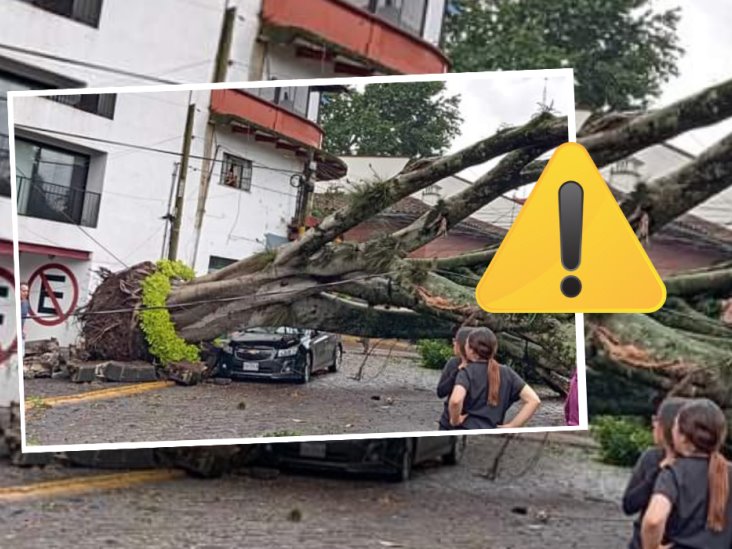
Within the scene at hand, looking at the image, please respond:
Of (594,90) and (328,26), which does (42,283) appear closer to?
(594,90)

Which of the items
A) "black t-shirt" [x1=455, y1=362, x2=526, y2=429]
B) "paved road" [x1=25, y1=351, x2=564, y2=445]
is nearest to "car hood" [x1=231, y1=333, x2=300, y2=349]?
"paved road" [x1=25, y1=351, x2=564, y2=445]

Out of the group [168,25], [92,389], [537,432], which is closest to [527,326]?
[537,432]

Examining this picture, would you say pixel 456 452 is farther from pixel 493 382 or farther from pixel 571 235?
pixel 571 235

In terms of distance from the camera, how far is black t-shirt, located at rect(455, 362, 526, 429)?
197 centimetres

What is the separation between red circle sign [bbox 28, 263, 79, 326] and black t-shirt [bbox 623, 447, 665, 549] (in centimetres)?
141

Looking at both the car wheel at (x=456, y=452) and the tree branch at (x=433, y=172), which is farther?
the car wheel at (x=456, y=452)

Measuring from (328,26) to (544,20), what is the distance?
894 millimetres

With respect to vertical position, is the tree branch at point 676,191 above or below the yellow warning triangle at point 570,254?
above

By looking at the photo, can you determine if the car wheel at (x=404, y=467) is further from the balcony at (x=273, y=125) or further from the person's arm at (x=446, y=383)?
the balcony at (x=273, y=125)

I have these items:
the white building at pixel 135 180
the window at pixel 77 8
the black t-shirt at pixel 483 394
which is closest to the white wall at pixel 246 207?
the white building at pixel 135 180

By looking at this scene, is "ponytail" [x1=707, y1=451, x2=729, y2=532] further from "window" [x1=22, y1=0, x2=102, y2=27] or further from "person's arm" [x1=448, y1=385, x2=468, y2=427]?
"window" [x1=22, y1=0, x2=102, y2=27]

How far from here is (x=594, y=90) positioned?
2342mm

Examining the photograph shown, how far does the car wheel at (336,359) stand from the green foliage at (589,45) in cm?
95

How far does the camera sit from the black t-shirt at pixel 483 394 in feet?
6.47
